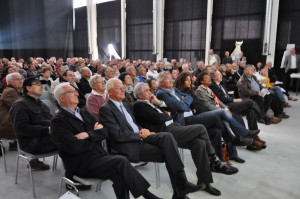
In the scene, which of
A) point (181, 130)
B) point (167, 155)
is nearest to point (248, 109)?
point (181, 130)

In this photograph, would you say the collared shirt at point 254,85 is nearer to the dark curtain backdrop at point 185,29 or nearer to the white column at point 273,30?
the white column at point 273,30

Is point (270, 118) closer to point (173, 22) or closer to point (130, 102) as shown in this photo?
point (130, 102)

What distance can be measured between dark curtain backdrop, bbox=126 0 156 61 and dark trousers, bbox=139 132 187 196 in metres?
10.1

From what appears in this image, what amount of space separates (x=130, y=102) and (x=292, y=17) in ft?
24.9

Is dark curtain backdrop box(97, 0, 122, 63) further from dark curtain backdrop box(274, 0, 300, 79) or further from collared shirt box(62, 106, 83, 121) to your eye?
collared shirt box(62, 106, 83, 121)

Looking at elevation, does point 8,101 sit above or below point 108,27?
below

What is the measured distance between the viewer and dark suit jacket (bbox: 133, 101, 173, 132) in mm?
2572

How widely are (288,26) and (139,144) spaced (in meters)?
8.35

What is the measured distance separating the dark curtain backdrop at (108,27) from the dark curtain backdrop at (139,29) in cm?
66

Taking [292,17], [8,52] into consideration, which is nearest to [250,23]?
[292,17]

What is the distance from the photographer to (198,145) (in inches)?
97.3

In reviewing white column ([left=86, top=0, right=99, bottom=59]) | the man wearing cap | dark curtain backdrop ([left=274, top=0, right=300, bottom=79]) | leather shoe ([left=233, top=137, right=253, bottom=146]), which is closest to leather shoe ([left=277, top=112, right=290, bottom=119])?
leather shoe ([left=233, top=137, right=253, bottom=146])

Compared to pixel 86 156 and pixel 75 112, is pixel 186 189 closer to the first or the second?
pixel 86 156

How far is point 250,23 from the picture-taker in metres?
9.26
